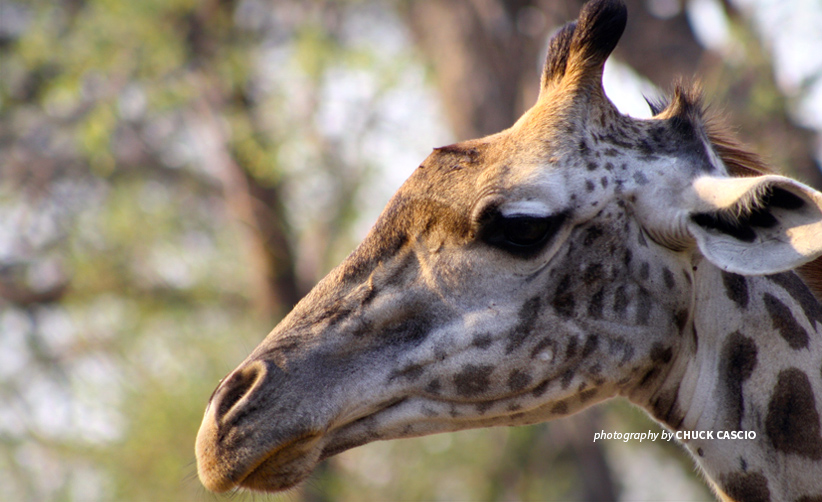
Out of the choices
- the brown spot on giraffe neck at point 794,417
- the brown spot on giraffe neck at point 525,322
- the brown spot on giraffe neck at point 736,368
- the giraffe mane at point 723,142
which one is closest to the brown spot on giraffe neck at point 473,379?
the brown spot on giraffe neck at point 525,322

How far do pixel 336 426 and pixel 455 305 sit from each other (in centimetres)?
63

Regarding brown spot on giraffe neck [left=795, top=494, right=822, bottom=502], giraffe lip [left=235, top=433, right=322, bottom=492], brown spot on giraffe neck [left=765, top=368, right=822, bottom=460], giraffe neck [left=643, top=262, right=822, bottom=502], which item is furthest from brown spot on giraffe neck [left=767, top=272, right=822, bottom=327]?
giraffe lip [left=235, top=433, right=322, bottom=492]

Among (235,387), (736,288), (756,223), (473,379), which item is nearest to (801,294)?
(736,288)

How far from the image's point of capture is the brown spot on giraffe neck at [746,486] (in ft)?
9.10

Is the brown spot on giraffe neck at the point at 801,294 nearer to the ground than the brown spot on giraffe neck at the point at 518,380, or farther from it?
nearer to the ground

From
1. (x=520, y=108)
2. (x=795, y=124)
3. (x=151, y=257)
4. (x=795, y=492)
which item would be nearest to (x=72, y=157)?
(x=151, y=257)

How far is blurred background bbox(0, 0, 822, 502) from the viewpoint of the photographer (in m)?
11.4

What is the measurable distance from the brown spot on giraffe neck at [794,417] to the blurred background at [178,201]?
25.5 feet

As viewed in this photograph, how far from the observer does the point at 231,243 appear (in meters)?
15.1

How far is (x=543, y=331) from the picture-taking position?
285 centimetres

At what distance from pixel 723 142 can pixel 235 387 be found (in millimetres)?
2303

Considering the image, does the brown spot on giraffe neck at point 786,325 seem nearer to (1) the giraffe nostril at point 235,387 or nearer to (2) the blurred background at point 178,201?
(1) the giraffe nostril at point 235,387

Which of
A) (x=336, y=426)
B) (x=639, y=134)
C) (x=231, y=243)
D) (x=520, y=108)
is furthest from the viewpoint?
(x=231, y=243)

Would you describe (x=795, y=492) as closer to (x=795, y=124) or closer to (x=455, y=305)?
(x=455, y=305)
